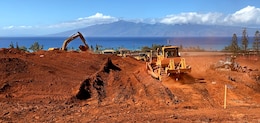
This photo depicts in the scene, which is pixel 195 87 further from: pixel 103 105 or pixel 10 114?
pixel 10 114

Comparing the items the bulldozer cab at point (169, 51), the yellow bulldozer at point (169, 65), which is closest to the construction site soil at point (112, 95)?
the yellow bulldozer at point (169, 65)

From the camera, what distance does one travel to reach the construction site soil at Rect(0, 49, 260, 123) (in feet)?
46.5

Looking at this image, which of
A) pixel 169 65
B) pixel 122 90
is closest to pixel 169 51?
pixel 169 65

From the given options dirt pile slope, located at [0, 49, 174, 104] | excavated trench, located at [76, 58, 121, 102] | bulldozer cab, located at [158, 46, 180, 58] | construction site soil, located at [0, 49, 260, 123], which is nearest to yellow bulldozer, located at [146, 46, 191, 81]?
bulldozer cab, located at [158, 46, 180, 58]

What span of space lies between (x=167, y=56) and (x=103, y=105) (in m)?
7.91

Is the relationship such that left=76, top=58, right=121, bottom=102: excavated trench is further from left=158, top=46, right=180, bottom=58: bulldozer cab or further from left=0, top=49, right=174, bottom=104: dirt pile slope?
left=158, top=46, right=180, bottom=58: bulldozer cab

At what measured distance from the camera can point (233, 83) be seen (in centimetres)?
2108

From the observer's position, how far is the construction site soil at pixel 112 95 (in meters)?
14.2

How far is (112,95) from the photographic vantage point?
17797mm

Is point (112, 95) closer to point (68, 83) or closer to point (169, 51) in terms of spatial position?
point (68, 83)

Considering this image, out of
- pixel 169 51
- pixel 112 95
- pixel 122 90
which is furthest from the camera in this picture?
pixel 169 51

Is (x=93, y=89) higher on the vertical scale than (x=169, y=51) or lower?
lower

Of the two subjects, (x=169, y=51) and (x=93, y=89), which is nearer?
(x=93, y=89)

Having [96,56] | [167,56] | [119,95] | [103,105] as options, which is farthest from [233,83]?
[96,56]
